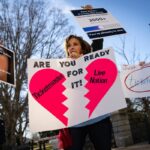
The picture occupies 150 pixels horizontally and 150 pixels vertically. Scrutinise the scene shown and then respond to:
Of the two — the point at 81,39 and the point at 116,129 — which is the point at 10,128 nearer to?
the point at 116,129

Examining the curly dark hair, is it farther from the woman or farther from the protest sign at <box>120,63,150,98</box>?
the protest sign at <box>120,63,150,98</box>

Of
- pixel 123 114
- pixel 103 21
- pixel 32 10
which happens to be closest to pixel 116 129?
pixel 123 114

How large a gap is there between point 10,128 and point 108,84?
13380mm

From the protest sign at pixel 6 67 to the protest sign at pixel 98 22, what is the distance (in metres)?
1.18

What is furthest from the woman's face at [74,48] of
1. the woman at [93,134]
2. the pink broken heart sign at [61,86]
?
the woman at [93,134]

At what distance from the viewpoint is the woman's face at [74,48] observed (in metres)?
3.42

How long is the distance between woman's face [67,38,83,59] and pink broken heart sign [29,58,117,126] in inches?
8.3

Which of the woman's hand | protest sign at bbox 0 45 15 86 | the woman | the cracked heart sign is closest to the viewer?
the woman

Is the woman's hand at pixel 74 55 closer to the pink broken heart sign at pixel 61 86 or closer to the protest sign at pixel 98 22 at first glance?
the pink broken heart sign at pixel 61 86

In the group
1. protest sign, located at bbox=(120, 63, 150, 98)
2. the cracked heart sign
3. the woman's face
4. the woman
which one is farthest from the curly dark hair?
protest sign, located at bbox=(120, 63, 150, 98)

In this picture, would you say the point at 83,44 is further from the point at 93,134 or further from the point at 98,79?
the point at 93,134

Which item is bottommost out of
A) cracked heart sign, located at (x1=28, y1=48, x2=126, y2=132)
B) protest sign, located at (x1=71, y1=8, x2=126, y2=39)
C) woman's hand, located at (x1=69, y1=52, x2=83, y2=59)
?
cracked heart sign, located at (x1=28, y1=48, x2=126, y2=132)

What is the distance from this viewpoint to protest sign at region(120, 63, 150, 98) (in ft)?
20.0

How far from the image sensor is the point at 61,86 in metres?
3.23
